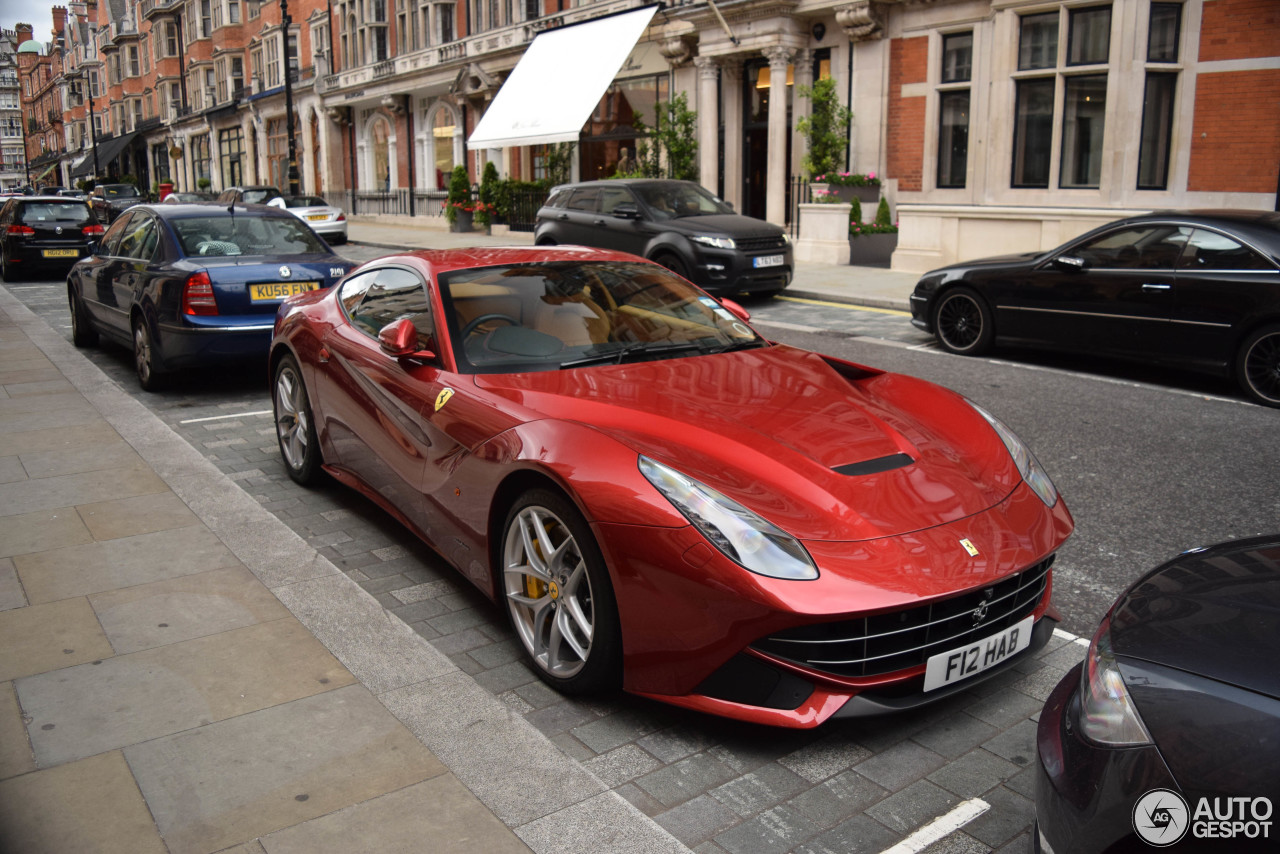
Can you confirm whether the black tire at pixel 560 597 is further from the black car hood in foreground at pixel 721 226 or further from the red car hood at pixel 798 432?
the black car hood in foreground at pixel 721 226

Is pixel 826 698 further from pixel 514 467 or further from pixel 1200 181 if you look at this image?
pixel 1200 181

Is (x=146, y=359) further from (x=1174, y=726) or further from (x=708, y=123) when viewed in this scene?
(x=708, y=123)

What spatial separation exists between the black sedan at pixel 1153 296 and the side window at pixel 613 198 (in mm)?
6239

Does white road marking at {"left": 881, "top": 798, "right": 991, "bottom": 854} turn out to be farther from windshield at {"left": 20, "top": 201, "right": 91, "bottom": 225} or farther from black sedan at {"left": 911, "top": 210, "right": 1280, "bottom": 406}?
A: windshield at {"left": 20, "top": 201, "right": 91, "bottom": 225}

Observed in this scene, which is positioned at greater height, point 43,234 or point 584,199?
point 584,199

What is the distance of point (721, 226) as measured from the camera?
14273 mm

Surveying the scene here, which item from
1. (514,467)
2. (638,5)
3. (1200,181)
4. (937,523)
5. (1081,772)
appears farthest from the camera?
(638,5)

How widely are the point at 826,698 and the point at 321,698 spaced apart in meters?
1.61

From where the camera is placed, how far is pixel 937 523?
3.16 m

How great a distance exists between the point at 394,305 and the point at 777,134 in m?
17.4


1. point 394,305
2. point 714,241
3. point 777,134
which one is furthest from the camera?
point 777,134

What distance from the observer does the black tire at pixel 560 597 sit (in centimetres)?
323

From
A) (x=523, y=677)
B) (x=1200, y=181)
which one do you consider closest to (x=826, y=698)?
(x=523, y=677)

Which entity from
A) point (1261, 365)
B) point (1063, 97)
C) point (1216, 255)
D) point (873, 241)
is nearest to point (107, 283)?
point (1216, 255)
